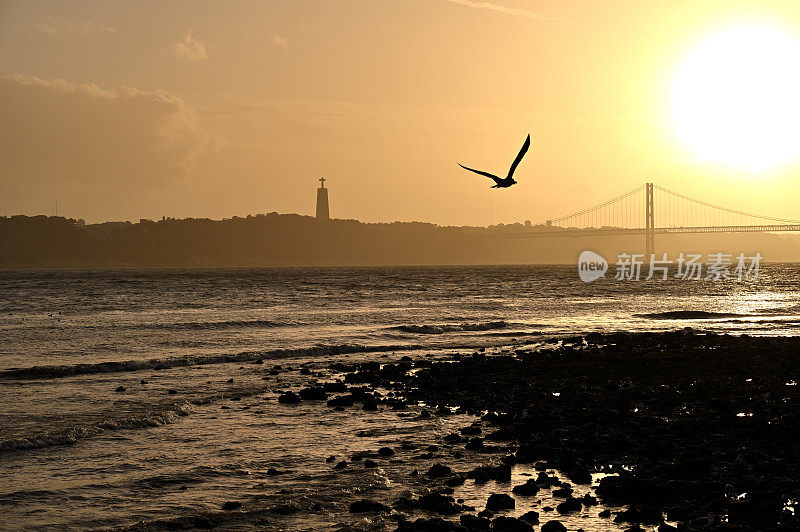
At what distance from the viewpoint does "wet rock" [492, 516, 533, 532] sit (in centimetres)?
698

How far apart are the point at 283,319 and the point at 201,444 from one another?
86.5 ft

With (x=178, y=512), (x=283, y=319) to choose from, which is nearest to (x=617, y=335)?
(x=283, y=319)

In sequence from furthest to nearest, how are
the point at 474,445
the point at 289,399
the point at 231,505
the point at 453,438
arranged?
the point at 289,399 < the point at 453,438 < the point at 474,445 < the point at 231,505

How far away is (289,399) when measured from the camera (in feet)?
47.2

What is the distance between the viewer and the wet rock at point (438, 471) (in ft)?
29.6

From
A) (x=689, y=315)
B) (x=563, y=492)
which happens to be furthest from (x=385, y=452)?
(x=689, y=315)

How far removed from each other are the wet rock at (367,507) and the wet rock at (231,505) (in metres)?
1.22

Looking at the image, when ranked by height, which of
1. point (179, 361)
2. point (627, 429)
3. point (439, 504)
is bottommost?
point (179, 361)

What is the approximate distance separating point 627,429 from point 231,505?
5797mm

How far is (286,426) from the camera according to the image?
39.7 feet

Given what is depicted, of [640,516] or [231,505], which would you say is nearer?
[640,516]

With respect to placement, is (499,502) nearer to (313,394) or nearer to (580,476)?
(580,476)

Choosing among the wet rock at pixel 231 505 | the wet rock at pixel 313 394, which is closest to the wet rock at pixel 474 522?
the wet rock at pixel 231 505

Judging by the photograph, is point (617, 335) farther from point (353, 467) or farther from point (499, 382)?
point (353, 467)
